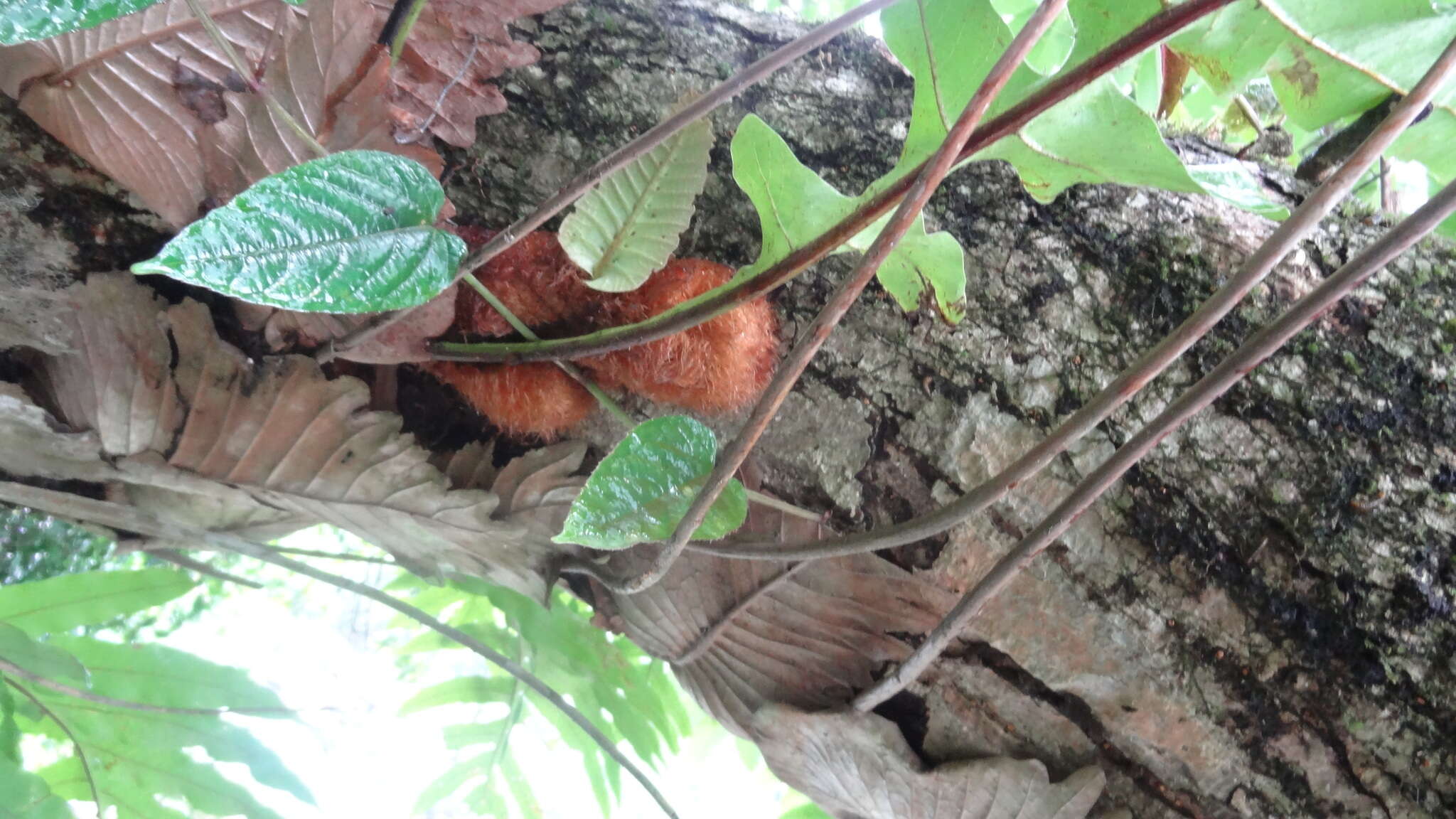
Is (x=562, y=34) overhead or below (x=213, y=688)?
overhead

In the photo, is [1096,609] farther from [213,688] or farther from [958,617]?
[213,688]

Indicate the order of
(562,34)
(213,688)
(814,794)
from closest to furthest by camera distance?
1. (562,34)
2. (814,794)
3. (213,688)

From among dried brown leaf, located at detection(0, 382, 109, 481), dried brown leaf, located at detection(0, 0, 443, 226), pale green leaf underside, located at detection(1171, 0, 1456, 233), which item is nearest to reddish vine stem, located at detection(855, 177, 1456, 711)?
pale green leaf underside, located at detection(1171, 0, 1456, 233)

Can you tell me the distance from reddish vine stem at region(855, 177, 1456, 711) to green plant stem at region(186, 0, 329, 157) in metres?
0.51

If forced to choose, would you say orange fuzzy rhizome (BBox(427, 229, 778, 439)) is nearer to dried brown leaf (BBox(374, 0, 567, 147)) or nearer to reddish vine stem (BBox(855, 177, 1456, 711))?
dried brown leaf (BBox(374, 0, 567, 147))

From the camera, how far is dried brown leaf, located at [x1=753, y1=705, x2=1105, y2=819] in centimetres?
63

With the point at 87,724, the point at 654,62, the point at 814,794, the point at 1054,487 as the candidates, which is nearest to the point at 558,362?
the point at 654,62

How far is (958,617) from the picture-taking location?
23.1 inches

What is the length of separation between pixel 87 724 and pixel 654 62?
954mm

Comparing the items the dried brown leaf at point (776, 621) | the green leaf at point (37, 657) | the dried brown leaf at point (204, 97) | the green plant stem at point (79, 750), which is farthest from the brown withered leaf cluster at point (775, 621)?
the green plant stem at point (79, 750)

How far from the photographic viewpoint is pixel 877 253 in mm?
456

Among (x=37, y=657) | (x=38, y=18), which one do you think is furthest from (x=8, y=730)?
(x=38, y=18)

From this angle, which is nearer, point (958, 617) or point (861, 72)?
point (958, 617)

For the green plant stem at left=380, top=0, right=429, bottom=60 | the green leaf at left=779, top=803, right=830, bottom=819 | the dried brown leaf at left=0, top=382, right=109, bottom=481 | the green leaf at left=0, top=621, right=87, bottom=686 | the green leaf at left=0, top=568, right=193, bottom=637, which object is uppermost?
the green plant stem at left=380, top=0, right=429, bottom=60
